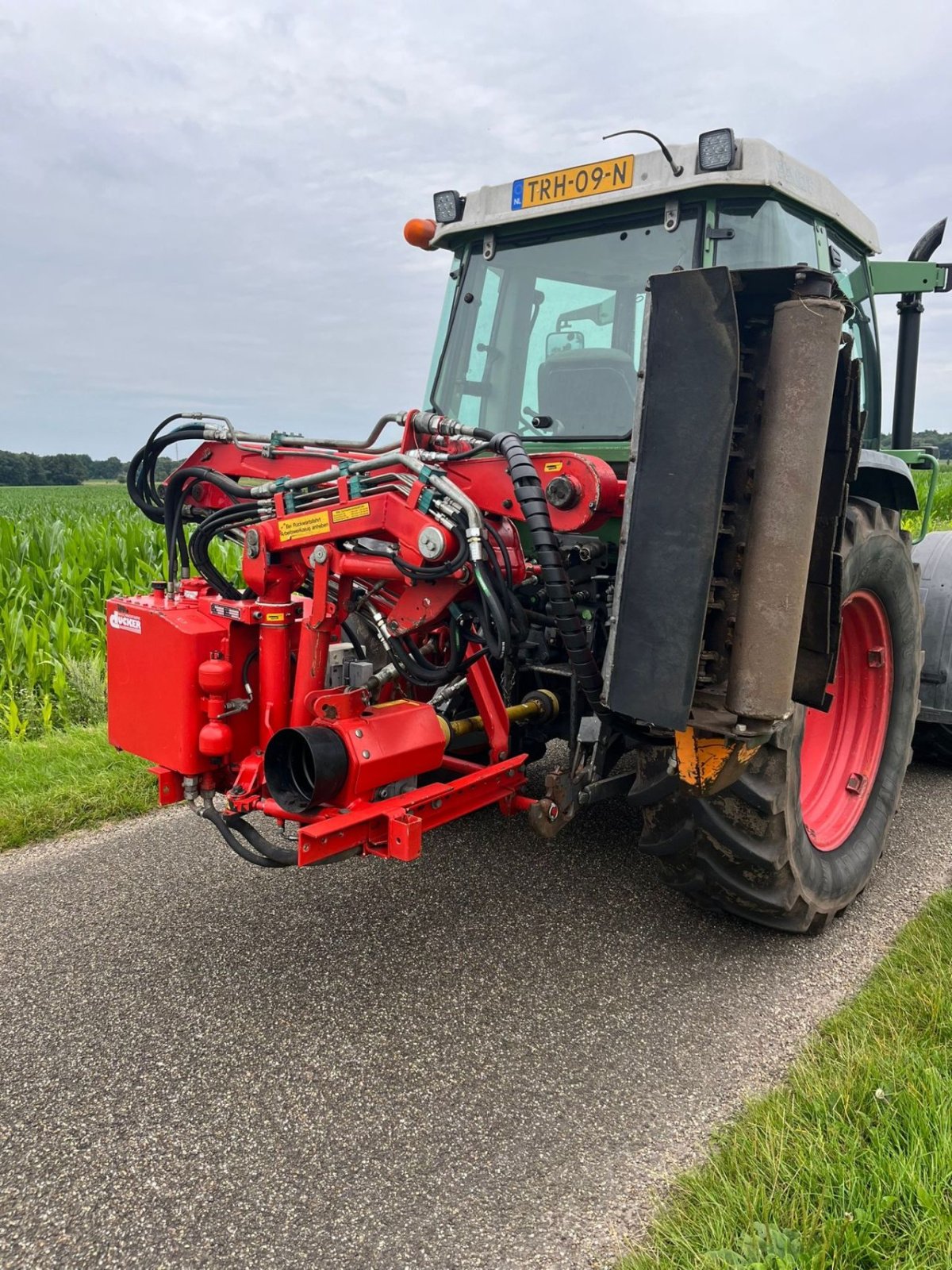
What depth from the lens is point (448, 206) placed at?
11.8 ft

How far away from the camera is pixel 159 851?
141 inches

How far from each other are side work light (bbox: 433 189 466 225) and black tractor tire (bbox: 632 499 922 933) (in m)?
1.84

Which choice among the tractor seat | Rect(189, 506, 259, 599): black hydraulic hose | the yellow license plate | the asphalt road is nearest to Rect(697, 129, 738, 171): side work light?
the yellow license plate

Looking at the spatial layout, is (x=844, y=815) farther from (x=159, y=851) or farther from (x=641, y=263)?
(x=159, y=851)

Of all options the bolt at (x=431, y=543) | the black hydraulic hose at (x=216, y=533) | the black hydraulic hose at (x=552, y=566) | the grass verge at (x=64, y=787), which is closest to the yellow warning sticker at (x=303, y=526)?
the black hydraulic hose at (x=216, y=533)

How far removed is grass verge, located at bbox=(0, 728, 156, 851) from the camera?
3789 millimetres

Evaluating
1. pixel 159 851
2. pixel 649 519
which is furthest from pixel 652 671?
pixel 159 851

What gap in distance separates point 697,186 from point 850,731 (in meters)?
1.94

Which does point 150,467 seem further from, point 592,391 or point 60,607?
point 60,607

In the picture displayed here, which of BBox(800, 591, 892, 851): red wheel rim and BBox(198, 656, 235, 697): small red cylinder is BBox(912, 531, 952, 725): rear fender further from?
BBox(198, 656, 235, 697): small red cylinder

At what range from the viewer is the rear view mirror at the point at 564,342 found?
10.8 feet

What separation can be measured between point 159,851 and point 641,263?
106 inches

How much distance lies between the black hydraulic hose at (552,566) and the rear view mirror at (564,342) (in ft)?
3.64

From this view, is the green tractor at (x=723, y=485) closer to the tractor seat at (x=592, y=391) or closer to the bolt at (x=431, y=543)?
the tractor seat at (x=592, y=391)
